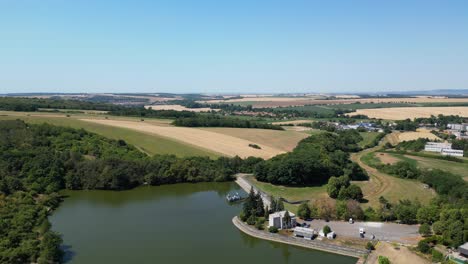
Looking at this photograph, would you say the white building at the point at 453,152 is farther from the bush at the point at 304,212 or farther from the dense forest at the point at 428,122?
the bush at the point at 304,212

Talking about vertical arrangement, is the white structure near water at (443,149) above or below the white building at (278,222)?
above

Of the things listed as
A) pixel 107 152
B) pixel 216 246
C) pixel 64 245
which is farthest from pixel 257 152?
pixel 64 245

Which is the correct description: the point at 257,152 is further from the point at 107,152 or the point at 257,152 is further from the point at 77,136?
the point at 77,136

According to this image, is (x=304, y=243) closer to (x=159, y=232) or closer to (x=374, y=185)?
(x=159, y=232)

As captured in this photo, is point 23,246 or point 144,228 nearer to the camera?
point 23,246

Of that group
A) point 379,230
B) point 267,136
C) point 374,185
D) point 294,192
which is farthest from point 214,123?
point 379,230

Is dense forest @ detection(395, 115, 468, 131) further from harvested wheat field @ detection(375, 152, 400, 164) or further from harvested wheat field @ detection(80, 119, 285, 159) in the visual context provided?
harvested wheat field @ detection(80, 119, 285, 159)

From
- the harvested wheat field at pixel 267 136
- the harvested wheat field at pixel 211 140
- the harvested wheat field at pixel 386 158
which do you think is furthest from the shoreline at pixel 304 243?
the harvested wheat field at pixel 267 136
